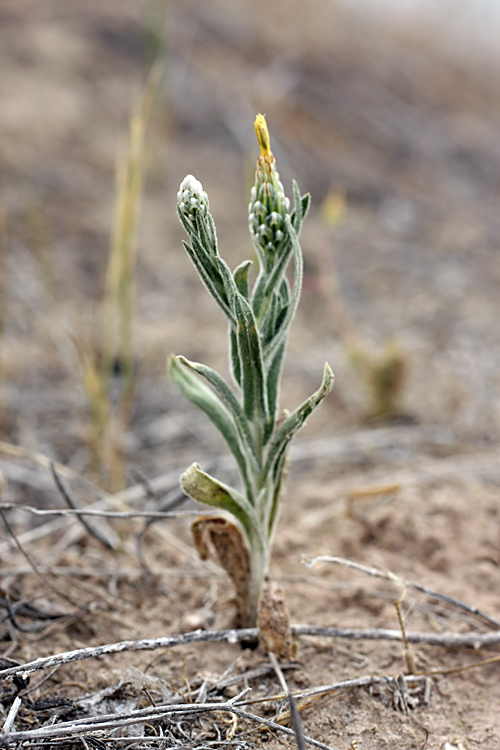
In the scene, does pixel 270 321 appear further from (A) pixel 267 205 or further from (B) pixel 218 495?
(B) pixel 218 495

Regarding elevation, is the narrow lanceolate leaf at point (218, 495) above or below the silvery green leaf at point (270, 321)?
below

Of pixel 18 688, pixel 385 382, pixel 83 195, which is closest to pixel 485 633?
pixel 18 688

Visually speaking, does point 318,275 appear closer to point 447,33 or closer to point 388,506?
point 388,506

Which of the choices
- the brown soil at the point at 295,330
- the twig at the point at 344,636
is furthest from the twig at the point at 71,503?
the twig at the point at 344,636

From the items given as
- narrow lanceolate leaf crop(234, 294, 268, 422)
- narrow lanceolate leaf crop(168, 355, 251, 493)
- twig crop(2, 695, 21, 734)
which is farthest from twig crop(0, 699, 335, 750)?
narrow lanceolate leaf crop(234, 294, 268, 422)

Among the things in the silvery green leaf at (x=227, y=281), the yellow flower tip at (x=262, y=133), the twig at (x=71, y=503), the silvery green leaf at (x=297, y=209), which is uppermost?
the yellow flower tip at (x=262, y=133)

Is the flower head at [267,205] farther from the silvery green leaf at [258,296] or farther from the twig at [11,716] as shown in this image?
the twig at [11,716]

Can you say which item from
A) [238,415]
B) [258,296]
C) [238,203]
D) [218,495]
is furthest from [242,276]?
[238,203]

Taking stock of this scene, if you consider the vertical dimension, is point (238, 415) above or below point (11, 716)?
above
